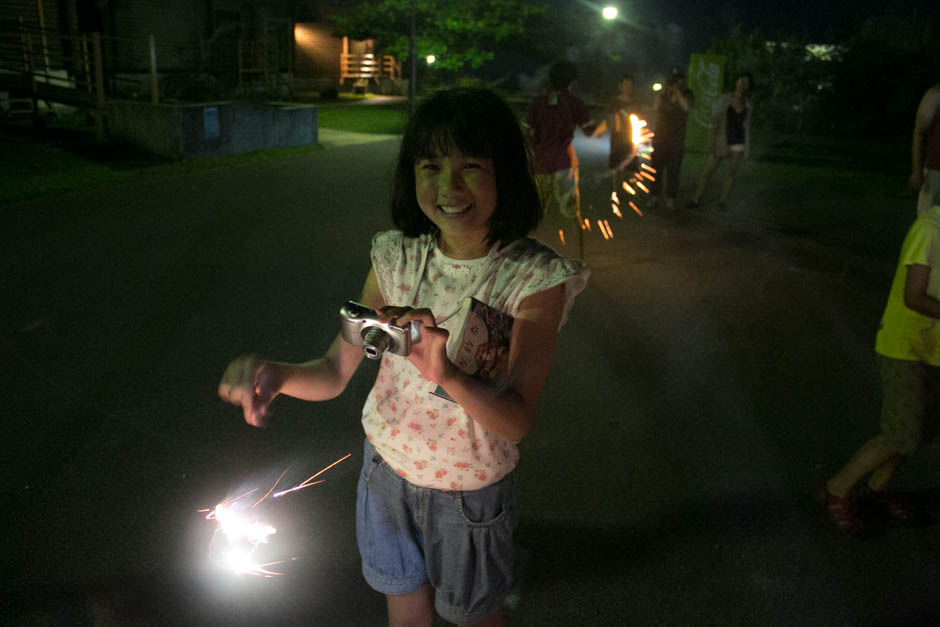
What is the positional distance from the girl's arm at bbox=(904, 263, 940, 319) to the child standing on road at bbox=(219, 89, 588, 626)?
178cm

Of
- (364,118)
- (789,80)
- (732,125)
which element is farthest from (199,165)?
(789,80)

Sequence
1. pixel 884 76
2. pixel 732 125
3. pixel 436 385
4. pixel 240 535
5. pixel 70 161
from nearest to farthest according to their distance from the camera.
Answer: pixel 436 385 < pixel 240 535 < pixel 732 125 < pixel 70 161 < pixel 884 76

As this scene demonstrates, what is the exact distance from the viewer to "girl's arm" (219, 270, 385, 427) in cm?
164

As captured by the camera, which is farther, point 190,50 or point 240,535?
point 190,50

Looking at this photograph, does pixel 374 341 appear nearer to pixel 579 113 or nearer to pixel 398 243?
pixel 398 243

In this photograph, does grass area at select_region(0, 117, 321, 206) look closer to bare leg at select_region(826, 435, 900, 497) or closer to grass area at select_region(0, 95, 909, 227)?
→ grass area at select_region(0, 95, 909, 227)

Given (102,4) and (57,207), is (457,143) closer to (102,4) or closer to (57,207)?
(57,207)

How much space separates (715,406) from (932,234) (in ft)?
6.24

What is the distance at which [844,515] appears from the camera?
3320 millimetres

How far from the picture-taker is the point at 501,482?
5.97 feet

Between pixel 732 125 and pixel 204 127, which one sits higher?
pixel 732 125

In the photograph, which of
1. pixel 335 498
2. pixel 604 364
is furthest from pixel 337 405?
pixel 604 364

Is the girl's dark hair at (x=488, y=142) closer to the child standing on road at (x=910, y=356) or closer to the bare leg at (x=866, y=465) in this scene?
the child standing on road at (x=910, y=356)

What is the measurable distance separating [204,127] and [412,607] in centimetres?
1353
